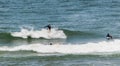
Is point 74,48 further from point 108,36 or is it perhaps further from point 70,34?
point 70,34

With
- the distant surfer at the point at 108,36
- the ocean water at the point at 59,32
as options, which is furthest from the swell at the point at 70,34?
the distant surfer at the point at 108,36

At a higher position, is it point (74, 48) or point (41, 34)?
point (74, 48)

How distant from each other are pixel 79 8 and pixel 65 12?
9.40ft

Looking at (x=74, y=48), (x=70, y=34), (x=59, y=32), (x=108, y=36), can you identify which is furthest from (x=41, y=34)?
(x=74, y=48)

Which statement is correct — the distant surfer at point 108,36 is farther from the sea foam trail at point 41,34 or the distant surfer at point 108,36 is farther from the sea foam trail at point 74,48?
the sea foam trail at point 41,34

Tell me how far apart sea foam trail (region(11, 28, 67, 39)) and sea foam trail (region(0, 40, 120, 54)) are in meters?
5.52

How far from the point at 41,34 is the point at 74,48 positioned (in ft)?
26.3

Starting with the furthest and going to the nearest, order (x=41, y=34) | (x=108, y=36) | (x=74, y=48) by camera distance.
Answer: (x=41, y=34) → (x=108, y=36) → (x=74, y=48)

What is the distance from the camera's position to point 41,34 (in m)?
44.4

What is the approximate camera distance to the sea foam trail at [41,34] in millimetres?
43594

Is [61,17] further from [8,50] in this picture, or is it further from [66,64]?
[66,64]

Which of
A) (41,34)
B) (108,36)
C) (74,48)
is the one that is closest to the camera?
(74,48)

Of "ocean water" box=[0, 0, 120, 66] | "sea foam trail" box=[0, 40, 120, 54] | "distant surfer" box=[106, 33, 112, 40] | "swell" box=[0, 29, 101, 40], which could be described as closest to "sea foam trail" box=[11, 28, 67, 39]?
"ocean water" box=[0, 0, 120, 66]

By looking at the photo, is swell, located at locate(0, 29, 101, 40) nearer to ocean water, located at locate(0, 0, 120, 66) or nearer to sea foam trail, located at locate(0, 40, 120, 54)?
ocean water, located at locate(0, 0, 120, 66)
